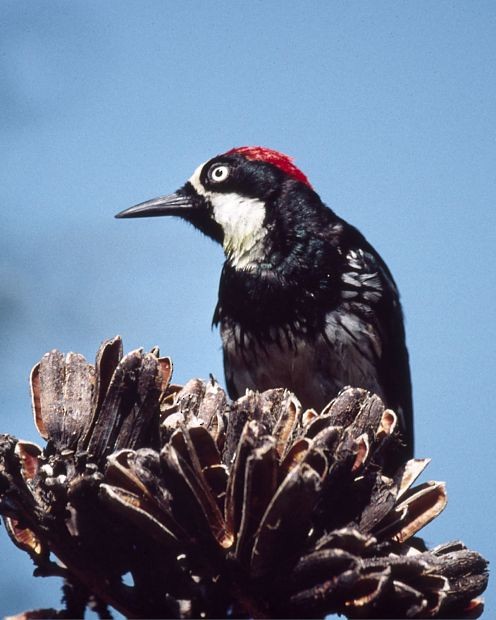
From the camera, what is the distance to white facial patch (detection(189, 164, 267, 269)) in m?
3.35

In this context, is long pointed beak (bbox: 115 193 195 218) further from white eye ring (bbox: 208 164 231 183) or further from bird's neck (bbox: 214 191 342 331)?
bird's neck (bbox: 214 191 342 331)

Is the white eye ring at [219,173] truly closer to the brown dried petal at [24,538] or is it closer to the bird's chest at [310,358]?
the bird's chest at [310,358]

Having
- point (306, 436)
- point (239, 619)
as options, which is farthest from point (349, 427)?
point (239, 619)

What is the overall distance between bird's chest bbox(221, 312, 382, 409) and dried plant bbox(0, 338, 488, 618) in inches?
67.2

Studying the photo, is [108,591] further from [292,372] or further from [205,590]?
[292,372]

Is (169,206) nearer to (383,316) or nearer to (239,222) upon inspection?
(239,222)

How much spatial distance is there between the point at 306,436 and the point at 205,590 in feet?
0.98

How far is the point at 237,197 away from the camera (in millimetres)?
3545

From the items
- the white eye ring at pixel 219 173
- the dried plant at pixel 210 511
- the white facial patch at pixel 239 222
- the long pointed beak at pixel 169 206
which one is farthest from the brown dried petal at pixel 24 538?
the white eye ring at pixel 219 173

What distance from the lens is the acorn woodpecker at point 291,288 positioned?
3.21 meters

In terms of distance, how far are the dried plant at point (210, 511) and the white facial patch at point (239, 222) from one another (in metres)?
1.89

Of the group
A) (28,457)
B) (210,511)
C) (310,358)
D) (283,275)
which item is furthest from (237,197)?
(210,511)

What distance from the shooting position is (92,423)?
1.40 metres

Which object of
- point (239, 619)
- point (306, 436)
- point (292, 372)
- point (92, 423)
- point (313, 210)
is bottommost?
point (239, 619)
